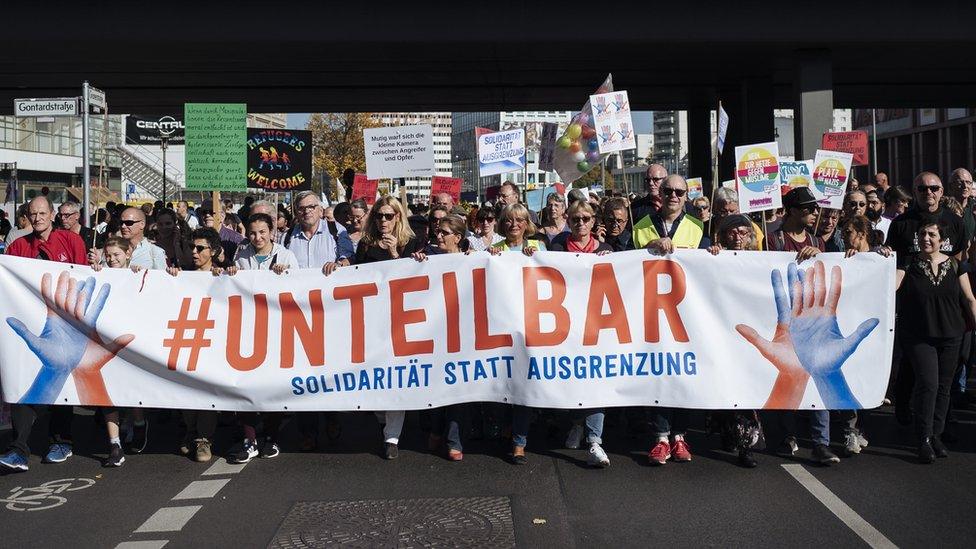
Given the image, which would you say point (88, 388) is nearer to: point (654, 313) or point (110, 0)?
point (654, 313)

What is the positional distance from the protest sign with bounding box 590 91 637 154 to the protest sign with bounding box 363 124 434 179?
304 centimetres

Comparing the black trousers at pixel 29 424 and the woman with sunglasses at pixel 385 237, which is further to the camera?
the woman with sunglasses at pixel 385 237

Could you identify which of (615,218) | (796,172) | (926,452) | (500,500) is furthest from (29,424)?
(796,172)

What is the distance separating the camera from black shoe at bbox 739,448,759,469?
24.5ft

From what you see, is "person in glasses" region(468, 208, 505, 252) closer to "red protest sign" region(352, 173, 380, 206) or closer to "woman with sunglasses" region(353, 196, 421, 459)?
"woman with sunglasses" region(353, 196, 421, 459)

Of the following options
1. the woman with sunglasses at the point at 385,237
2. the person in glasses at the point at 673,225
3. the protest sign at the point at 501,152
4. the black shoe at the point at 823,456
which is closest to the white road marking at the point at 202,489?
the woman with sunglasses at the point at 385,237

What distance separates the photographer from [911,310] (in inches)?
306

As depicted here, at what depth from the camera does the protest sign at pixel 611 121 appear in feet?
35.9

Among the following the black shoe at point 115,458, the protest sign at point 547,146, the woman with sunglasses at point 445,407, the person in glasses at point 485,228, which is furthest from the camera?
the protest sign at point 547,146

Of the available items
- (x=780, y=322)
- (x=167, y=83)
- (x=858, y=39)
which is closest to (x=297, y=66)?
(x=167, y=83)

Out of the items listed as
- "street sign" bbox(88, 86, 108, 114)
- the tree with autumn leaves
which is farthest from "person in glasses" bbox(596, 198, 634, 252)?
the tree with autumn leaves

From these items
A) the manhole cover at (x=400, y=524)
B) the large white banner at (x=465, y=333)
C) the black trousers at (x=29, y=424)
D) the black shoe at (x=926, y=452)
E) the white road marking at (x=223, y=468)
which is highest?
the large white banner at (x=465, y=333)

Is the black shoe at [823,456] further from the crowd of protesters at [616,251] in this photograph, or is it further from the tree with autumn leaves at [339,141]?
the tree with autumn leaves at [339,141]

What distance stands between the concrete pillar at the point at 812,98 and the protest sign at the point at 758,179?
29.6 ft
